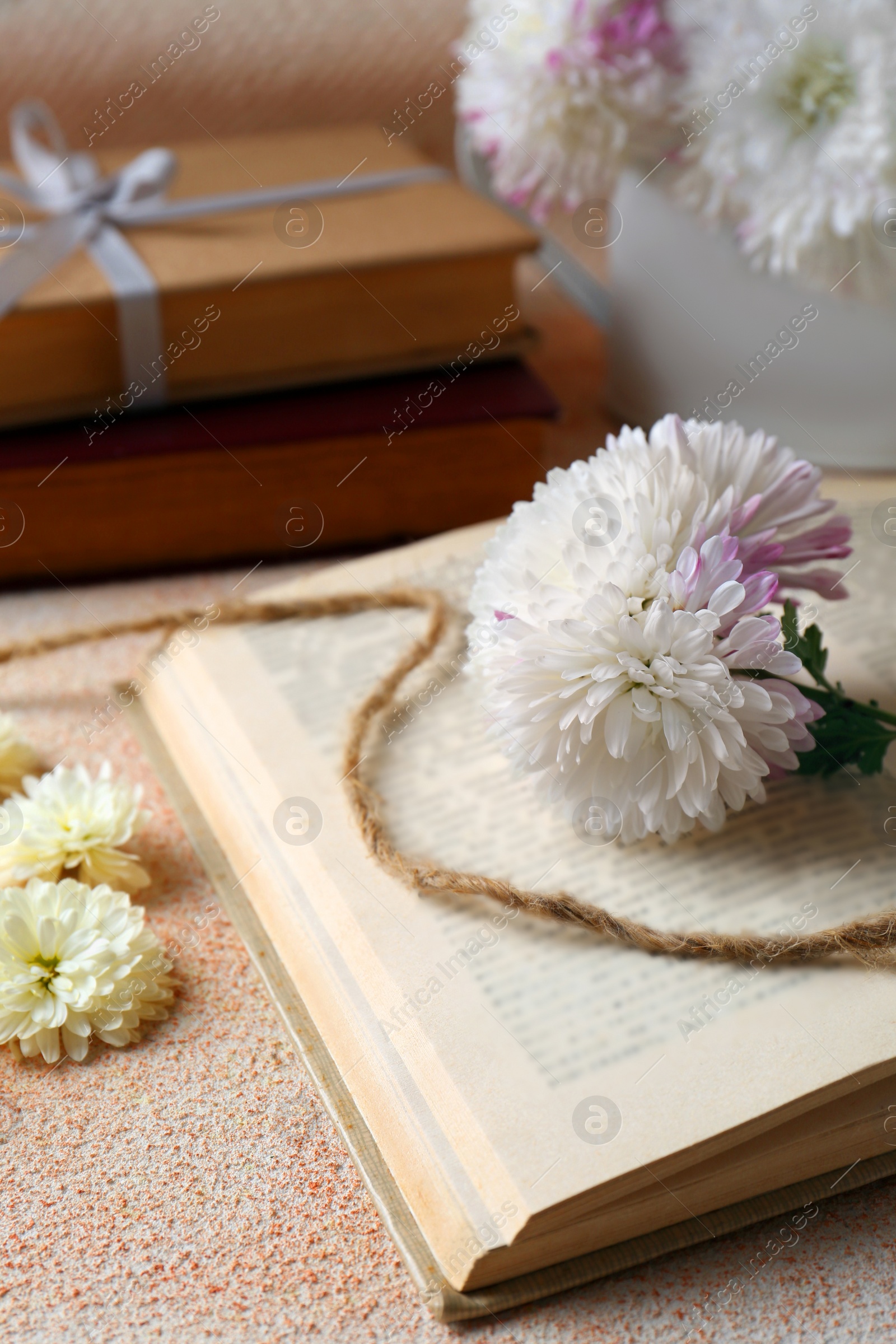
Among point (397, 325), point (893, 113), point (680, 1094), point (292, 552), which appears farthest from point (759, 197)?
point (680, 1094)

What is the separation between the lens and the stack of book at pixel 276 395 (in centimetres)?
67

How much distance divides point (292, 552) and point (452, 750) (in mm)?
267

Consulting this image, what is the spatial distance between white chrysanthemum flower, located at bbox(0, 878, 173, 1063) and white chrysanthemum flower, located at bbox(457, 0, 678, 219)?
503 millimetres

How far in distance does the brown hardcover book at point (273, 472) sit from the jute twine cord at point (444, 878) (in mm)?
134

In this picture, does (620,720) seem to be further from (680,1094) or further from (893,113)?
(893,113)

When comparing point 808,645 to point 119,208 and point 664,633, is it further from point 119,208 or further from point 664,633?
point 119,208

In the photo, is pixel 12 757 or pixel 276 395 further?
pixel 276 395

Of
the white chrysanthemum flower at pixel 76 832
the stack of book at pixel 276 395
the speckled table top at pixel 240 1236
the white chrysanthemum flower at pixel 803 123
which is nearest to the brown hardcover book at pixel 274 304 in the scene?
the stack of book at pixel 276 395

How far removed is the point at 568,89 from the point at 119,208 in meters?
0.29

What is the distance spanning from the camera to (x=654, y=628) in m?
0.40

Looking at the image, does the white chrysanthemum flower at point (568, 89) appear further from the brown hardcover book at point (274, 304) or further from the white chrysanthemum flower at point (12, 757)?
the white chrysanthemum flower at point (12, 757)

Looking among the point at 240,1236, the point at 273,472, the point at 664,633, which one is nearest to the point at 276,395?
the point at 273,472

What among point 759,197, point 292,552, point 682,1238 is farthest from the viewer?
point 292,552

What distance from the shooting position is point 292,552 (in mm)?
735
